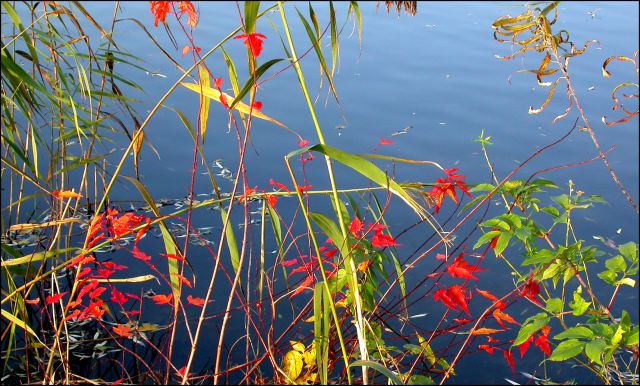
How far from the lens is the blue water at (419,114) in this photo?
3.06 m

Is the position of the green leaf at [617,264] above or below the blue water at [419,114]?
above

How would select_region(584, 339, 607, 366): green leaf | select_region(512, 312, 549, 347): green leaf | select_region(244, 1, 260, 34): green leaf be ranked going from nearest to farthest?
select_region(244, 1, 260, 34): green leaf < select_region(584, 339, 607, 366): green leaf < select_region(512, 312, 549, 347): green leaf

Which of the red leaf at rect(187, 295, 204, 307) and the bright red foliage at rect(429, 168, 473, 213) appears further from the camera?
the red leaf at rect(187, 295, 204, 307)

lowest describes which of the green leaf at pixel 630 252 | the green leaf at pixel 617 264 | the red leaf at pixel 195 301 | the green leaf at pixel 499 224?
the red leaf at pixel 195 301

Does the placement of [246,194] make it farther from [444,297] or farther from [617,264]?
[617,264]

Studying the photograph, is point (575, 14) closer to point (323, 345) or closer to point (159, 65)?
point (159, 65)

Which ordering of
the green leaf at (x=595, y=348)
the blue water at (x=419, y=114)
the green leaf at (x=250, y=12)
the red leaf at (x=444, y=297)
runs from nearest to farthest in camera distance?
the green leaf at (x=250, y=12), the green leaf at (x=595, y=348), the red leaf at (x=444, y=297), the blue water at (x=419, y=114)

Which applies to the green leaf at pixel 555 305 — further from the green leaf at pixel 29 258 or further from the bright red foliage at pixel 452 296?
the green leaf at pixel 29 258

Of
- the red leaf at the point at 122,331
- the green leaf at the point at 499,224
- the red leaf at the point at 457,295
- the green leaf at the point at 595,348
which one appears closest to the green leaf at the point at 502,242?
the green leaf at the point at 499,224

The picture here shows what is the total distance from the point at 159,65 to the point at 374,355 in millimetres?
2946

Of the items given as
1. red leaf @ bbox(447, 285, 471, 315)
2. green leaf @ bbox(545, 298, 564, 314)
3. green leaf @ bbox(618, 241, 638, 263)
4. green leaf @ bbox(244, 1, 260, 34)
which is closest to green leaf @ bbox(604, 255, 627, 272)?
green leaf @ bbox(618, 241, 638, 263)

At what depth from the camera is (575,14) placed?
5621 mm

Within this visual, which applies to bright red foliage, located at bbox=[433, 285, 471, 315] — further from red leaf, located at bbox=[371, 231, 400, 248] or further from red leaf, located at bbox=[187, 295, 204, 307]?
red leaf, located at bbox=[187, 295, 204, 307]

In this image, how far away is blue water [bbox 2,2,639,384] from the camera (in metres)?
3.06
